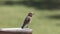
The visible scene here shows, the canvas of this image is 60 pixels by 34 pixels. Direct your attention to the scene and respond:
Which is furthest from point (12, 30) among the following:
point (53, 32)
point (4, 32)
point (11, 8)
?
point (11, 8)

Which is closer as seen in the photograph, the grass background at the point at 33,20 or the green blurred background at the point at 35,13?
the grass background at the point at 33,20

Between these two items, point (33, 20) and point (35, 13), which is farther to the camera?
point (35, 13)

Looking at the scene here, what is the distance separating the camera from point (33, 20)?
1434 centimetres

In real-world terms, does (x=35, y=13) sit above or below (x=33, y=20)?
above

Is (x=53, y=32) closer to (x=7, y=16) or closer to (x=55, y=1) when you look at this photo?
(x=7, y=16)

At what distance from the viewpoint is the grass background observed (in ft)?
40.7

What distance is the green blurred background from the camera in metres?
12.8

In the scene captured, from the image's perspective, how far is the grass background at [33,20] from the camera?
1241 centimetres

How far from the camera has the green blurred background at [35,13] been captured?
12828 mm

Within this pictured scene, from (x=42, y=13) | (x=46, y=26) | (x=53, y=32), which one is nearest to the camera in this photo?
(x=53, y=32)

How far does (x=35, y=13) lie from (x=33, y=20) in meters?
2.03

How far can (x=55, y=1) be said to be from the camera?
21203 mm

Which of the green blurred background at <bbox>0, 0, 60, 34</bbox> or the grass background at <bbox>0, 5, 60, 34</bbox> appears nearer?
the grass background at <bbox>0, 5, 60, 34</bbox>

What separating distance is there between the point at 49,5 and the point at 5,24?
7020mm
